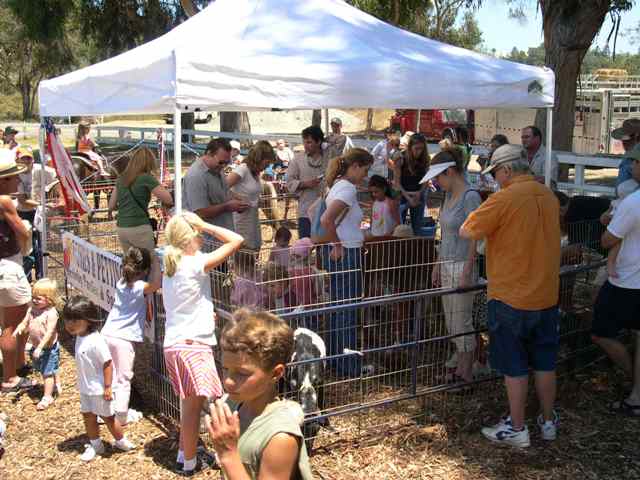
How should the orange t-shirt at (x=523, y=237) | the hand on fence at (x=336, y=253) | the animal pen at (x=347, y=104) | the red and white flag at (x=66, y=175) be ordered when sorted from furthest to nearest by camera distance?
the red and white flag at (x=66, y=175), the hand on fence at (x=336, y=253), the animal pen at (x=347, y=104), the orange t-shirt at (x=523, y=237)

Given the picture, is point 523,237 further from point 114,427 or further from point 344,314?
point 114,427

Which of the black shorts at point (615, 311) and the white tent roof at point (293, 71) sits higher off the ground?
the white tent roof at point (293, 71)

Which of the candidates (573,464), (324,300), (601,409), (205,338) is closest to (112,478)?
(205,338)

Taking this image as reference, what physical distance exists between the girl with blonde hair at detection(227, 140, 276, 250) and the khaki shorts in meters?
0.95

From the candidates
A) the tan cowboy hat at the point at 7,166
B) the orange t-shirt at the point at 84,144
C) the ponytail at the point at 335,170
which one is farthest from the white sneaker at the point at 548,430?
the orange t-shirt at the point at 84,144

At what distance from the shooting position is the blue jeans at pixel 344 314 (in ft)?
16.8

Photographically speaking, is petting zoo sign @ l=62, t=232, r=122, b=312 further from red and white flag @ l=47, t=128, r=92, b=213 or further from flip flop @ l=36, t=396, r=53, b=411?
flip flop @ l=36, t=396, r=53, b=411

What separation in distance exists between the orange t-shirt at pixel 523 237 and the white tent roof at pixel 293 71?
1.41 metres

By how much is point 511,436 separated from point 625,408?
112cm

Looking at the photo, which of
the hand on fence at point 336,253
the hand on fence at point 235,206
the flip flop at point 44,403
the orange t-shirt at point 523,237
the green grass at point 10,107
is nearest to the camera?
the orange t-shirt at point 523,237

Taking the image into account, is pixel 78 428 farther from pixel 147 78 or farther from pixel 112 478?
pixel 147 78

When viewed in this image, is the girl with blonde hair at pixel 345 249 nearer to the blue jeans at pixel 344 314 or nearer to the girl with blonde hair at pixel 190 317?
the blue jeans at pixel 344 314

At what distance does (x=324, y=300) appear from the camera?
17.0 feet

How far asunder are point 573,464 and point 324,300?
1.96 metres
